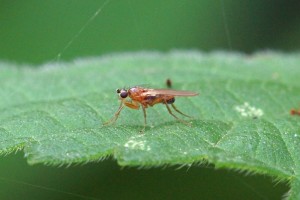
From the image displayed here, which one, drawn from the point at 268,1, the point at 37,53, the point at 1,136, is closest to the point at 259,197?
the point at 1,136

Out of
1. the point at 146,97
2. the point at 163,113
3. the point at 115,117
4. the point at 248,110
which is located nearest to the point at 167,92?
the point at 146,97

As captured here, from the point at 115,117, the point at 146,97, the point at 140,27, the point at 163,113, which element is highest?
the point at 140,27

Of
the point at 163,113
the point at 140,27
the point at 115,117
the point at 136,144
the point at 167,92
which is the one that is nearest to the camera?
the point at 136,144

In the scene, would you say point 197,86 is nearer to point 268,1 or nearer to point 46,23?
point 268,1

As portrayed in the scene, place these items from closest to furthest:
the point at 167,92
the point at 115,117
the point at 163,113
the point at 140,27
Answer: the point at 115,117, the point at 167,92, the point at 163,113, the point at 140,27

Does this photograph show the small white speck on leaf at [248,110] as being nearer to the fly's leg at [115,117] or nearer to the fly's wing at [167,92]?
the fly's wing at [167,92]

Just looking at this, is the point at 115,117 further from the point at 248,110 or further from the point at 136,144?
the point at 248,110
